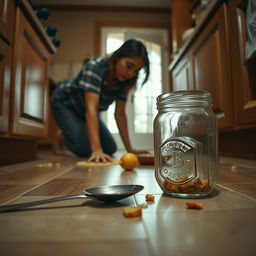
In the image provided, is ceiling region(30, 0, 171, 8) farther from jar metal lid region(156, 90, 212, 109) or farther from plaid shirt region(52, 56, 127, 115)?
jar metal lid region(156, 90, 212, 109)

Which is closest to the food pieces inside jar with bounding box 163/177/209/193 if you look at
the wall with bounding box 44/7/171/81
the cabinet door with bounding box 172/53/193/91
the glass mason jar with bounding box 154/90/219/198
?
the glass mason jar with bounding box 154/90/219/198

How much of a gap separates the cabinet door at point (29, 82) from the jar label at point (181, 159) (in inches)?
34.3

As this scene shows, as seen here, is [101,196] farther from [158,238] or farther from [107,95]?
[107,95]

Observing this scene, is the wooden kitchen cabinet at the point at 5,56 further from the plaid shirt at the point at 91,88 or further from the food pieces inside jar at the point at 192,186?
the food pieces inside jar at the point at 192,186

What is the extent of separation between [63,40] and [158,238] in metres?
3.59

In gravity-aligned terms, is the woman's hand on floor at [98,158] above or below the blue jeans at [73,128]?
below

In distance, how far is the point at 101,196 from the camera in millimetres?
400

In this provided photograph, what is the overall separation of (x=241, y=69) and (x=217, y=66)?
0.24 m

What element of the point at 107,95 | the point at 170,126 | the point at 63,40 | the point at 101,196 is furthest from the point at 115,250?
the point at 63,40

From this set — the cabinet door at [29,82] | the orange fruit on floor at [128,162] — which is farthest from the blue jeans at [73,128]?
the orange fruit on floor at [128,162]

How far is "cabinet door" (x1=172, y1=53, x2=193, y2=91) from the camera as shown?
5.66ft

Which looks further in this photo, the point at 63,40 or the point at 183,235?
the point at 63,40

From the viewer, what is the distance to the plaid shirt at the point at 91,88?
137cm

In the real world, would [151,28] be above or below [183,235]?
above
